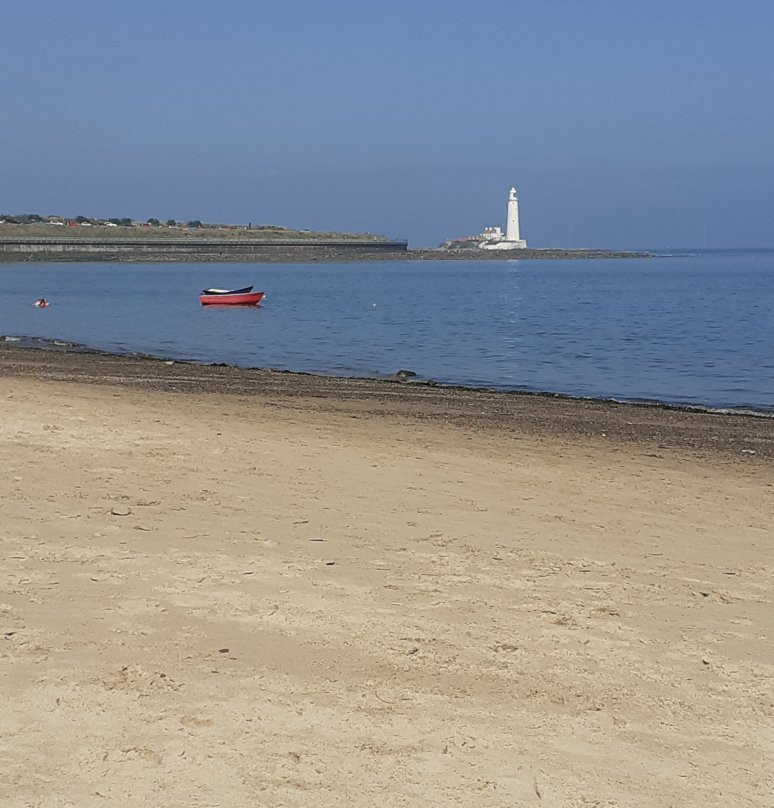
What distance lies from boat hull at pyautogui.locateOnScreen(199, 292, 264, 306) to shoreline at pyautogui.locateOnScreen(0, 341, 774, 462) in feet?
75.4

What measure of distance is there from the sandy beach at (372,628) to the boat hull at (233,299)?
37.1 m

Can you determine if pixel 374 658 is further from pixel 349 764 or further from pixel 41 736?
pixel 41 736

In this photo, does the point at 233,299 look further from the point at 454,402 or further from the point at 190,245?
the point at 190,245

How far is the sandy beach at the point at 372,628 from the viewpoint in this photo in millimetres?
3936

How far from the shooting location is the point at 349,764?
3.97 metres

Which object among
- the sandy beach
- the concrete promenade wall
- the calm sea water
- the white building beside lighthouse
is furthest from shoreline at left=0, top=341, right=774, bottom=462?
the white building beside lighthouse

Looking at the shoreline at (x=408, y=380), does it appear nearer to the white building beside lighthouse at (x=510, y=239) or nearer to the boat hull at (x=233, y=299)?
the boat hull at (x=233, y=299)

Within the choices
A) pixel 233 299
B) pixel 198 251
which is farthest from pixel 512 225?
pixel 233 299

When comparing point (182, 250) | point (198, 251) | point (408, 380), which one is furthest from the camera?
point (198, 251)

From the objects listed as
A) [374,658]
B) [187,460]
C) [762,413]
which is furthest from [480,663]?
[762,413]

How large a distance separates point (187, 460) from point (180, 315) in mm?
35014

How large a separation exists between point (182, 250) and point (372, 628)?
5311 inches

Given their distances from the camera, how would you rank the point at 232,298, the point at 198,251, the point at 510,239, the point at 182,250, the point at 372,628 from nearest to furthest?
the point at 372,628 < the point at 232,298 < the point at 182,250 < the point at 198,251 < the point at 510,239

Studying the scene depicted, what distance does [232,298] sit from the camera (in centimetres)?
4734
